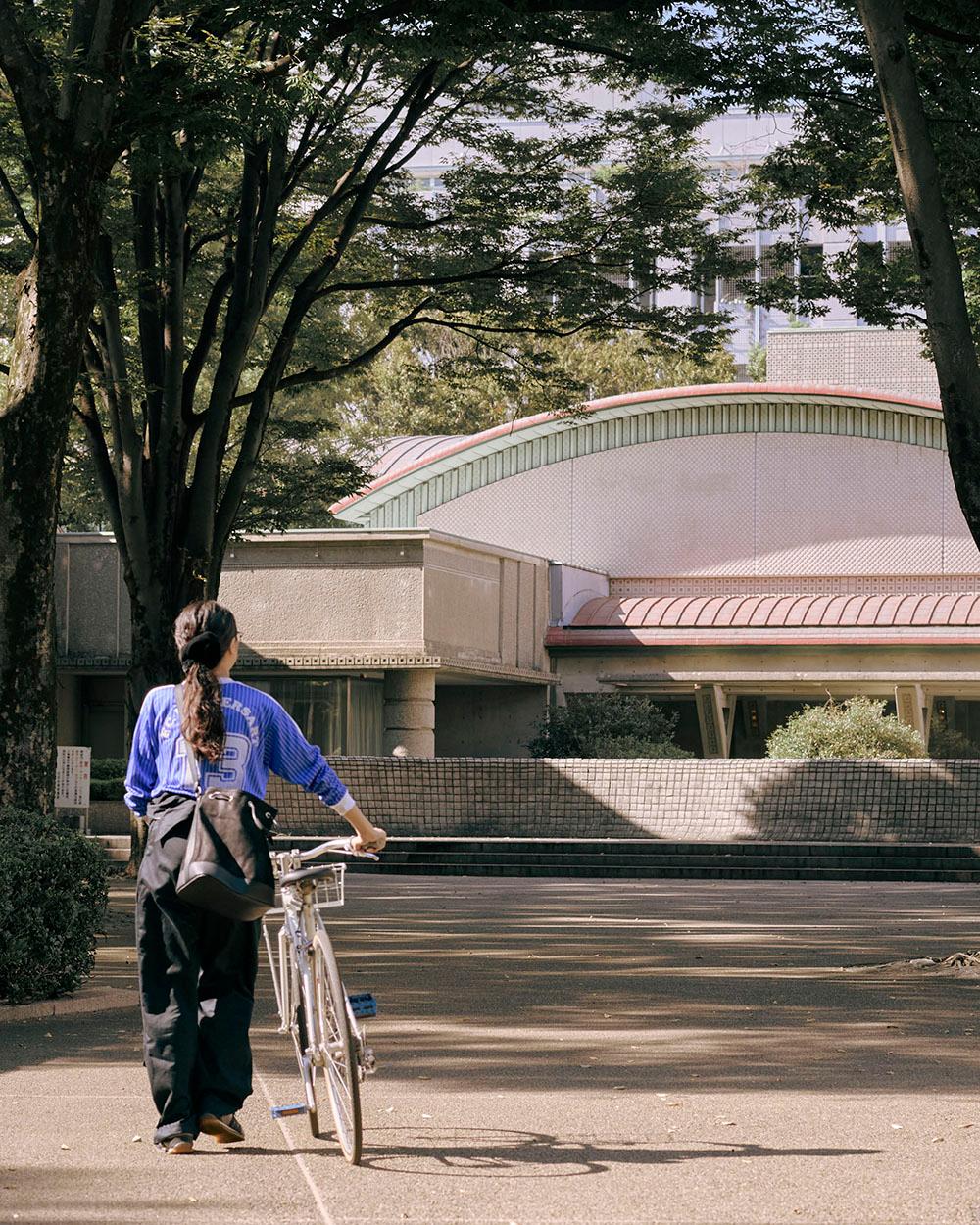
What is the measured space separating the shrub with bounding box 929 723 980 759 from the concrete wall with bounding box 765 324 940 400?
13.1 meters

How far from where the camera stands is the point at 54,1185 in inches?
229

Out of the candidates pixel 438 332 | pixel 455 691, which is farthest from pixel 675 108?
pixel 438 332

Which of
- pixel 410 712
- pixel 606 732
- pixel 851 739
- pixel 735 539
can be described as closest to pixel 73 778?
pixel 410 712

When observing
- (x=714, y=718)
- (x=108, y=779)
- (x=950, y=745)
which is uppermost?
(x=714, y=718)

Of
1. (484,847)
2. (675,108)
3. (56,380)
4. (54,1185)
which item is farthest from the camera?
(484,847)

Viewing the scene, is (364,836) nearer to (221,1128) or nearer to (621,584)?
(221,1128)

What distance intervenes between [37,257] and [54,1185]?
681 cm

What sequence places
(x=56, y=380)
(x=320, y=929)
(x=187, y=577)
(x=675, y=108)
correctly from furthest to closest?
(x=675, y=108), (x=187, y=577), (x=56, y=380), (x=320, y=929)

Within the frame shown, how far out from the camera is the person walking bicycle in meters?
6.19

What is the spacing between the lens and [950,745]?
1276 inches

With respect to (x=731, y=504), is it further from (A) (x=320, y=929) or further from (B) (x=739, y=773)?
(A) (x=320, y=929)

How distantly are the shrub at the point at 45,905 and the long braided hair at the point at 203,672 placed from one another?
358 cm

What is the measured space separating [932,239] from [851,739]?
17.9 metres

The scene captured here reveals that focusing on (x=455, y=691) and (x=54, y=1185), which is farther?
(x=455, y=691)
